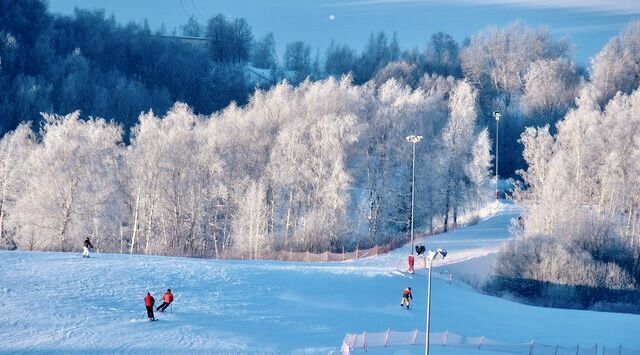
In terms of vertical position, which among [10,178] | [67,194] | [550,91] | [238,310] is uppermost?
[550,91]

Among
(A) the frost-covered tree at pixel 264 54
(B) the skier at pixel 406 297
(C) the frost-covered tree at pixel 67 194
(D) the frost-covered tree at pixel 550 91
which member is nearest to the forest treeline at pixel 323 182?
A: (C) the frost-covered tree at pixel 67 194

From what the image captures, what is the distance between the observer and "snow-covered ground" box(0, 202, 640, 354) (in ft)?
75.2

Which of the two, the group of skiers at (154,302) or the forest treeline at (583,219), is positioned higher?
the forest treeline at (583,219)

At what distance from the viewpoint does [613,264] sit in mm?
39125

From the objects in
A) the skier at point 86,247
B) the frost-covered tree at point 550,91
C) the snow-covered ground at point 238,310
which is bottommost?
the snow-covered ground at point 238,310

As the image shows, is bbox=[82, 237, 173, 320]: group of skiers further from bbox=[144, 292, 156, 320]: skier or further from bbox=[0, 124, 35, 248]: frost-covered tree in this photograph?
bbox=[0, 124, 35, 248]: frost-covered tree

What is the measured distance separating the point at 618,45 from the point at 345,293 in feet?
260

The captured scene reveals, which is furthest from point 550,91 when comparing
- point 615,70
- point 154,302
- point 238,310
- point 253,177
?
point 154,302

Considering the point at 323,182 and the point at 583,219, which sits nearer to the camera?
the point at 583,219

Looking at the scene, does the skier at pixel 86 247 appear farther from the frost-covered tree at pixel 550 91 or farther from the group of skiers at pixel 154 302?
the frost-covered tree at pixel 550 91

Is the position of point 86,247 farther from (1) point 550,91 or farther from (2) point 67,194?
(1) point 550,91

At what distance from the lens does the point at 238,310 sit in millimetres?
26938

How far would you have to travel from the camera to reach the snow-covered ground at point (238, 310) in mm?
22922

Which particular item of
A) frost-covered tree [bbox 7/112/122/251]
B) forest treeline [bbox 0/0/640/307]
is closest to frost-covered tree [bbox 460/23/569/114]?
forest treeline [bbox 0/0/640/307]
